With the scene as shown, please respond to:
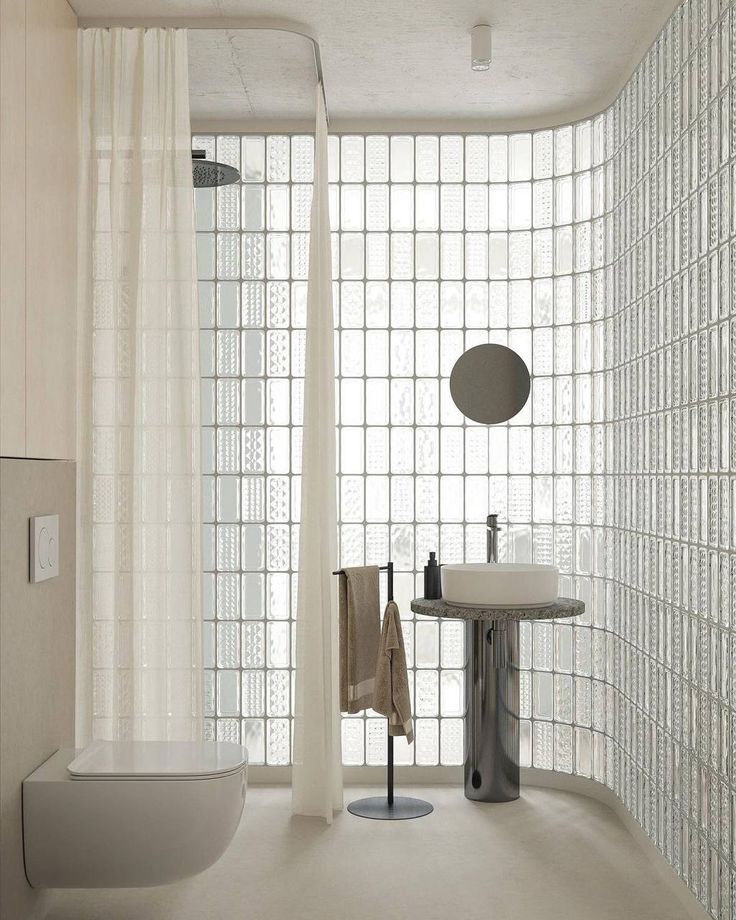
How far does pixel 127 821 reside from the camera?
2.43 m

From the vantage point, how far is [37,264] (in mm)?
2672

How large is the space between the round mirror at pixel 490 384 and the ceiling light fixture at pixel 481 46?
110 centimetres

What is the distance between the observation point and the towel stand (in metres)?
3.47

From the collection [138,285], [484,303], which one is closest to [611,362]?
[484,303]

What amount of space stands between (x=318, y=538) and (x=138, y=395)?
0.80 m

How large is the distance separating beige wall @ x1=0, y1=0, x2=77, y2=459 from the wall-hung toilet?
0.87 meters

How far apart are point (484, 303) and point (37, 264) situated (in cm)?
183

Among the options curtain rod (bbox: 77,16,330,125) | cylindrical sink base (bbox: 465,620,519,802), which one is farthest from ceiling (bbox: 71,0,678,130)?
cylindrical sink base (bbox: 465,620,519,802)

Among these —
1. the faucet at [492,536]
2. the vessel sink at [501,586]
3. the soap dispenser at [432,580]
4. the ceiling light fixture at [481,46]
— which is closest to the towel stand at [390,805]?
the soap dispenser at [432,580]

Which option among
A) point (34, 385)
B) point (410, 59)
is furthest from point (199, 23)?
point (34, 385)

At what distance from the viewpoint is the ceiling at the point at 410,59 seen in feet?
9.84

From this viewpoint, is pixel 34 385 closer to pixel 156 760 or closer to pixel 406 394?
pixel 156 760

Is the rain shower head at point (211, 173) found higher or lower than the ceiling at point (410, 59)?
lower

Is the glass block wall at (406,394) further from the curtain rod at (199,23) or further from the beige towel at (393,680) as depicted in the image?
the curtain rod at (199,23)
